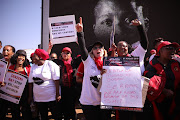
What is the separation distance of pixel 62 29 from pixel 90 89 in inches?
75.2

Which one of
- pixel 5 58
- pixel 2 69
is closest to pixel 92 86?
pixel 2 69

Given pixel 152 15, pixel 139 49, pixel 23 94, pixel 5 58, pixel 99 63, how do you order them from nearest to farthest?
pixel 99 63 < pixel 139 49 < pixel 23 94 < pixel 5 58 < pixel 152 15

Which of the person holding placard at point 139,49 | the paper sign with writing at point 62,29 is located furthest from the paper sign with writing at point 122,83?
the paper sign with writing at point 62,29

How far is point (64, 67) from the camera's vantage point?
153 inches

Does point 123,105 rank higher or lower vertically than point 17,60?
lower

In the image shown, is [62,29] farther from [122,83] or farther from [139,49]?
[122,83]

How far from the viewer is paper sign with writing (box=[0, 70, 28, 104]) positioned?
323 centimetres

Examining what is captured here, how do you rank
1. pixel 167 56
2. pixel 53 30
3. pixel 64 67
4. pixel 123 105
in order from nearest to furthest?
pixel 123 105
pixel 167 56
pixel 53 30
pixel 64 67

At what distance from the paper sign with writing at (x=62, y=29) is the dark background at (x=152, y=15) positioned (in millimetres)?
3850

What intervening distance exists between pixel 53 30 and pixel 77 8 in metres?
4.44

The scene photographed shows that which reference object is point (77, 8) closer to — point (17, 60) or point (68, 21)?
point (68, 21)

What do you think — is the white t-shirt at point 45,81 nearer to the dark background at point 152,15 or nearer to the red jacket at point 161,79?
the red jacket at point 161,79

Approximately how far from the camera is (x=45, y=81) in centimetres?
310

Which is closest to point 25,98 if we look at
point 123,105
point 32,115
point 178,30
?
point 32,115
